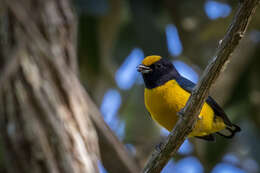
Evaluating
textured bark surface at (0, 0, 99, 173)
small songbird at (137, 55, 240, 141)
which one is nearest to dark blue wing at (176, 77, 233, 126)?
small songbird at (137, 55, 240, 141)

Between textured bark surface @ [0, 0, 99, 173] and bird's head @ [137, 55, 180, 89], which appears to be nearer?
textured bark surface @ [0, 0, 99, 173]

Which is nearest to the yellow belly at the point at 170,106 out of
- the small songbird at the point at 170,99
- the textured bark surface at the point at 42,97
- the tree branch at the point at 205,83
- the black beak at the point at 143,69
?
the small songbird at the point at 170,99

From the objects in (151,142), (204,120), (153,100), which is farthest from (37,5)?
(151,142)

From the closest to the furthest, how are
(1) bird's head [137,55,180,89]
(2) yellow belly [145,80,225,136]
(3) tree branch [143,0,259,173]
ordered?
(3) tree branch [143,0,259,173] → (2) yellow belly [145,80,225,136] → (1) bird's head [137,55,180,89]

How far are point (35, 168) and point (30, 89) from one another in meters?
0.68

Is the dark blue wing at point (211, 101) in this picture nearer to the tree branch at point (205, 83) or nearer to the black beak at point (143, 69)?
the black beak at point (143, 69)

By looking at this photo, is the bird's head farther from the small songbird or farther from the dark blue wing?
the dark blue wing

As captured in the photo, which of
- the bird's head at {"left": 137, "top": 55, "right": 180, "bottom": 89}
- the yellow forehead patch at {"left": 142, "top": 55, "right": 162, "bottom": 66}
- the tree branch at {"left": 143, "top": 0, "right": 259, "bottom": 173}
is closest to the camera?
the tree branch at {"left": 143, "top": 0, "right": 259, "bottom": 173}

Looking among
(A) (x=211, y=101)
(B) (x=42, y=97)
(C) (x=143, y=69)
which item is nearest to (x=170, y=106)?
(A) (x=211, y=101)

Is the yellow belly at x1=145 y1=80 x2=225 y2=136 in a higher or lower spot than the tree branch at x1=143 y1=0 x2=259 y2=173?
lower

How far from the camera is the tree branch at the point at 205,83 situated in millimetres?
2318

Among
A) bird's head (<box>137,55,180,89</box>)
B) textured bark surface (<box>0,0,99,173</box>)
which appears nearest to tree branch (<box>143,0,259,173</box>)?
textured bark surface (<box>0,0,99,173</box>)

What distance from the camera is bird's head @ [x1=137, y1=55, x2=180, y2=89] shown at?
4.02 m

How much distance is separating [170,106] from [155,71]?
1.77 feet
